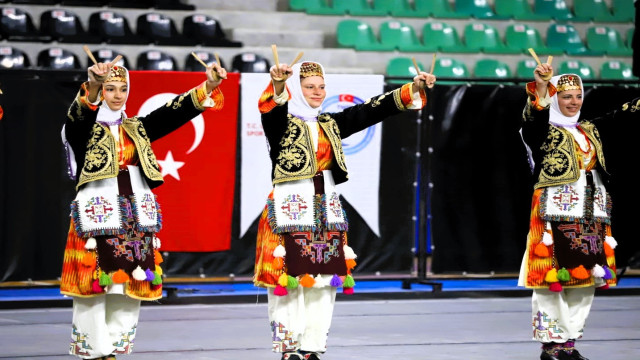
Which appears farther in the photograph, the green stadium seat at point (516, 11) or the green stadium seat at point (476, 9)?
the green stadium seat at point (516, 11)

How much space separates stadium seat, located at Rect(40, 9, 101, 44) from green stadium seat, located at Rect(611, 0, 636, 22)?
8416 mm

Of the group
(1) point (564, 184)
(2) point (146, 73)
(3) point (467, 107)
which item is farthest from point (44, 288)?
(1) point (564, 184)

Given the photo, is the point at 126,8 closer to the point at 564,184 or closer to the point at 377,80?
the point at 377,80

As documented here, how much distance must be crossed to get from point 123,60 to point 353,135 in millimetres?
3719

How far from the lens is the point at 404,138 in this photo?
10.8 metres

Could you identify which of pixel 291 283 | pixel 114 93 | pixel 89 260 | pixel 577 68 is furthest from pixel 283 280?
pixel 577 68

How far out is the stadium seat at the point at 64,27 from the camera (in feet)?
45.7

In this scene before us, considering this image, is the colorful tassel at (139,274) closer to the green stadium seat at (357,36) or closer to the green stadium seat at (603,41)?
the green stadium seat at (357,36)

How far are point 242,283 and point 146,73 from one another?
7.48ft

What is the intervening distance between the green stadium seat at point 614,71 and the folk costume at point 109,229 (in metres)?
11.5

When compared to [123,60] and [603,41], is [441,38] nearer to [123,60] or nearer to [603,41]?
[603,41]

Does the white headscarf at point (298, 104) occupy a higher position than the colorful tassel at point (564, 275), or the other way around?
the white headscarf at point (298, 104)

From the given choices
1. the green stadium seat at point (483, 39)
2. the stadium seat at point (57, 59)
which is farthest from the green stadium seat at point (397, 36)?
the stadium seat at point (57, 59)

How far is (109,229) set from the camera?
5.95 meters
